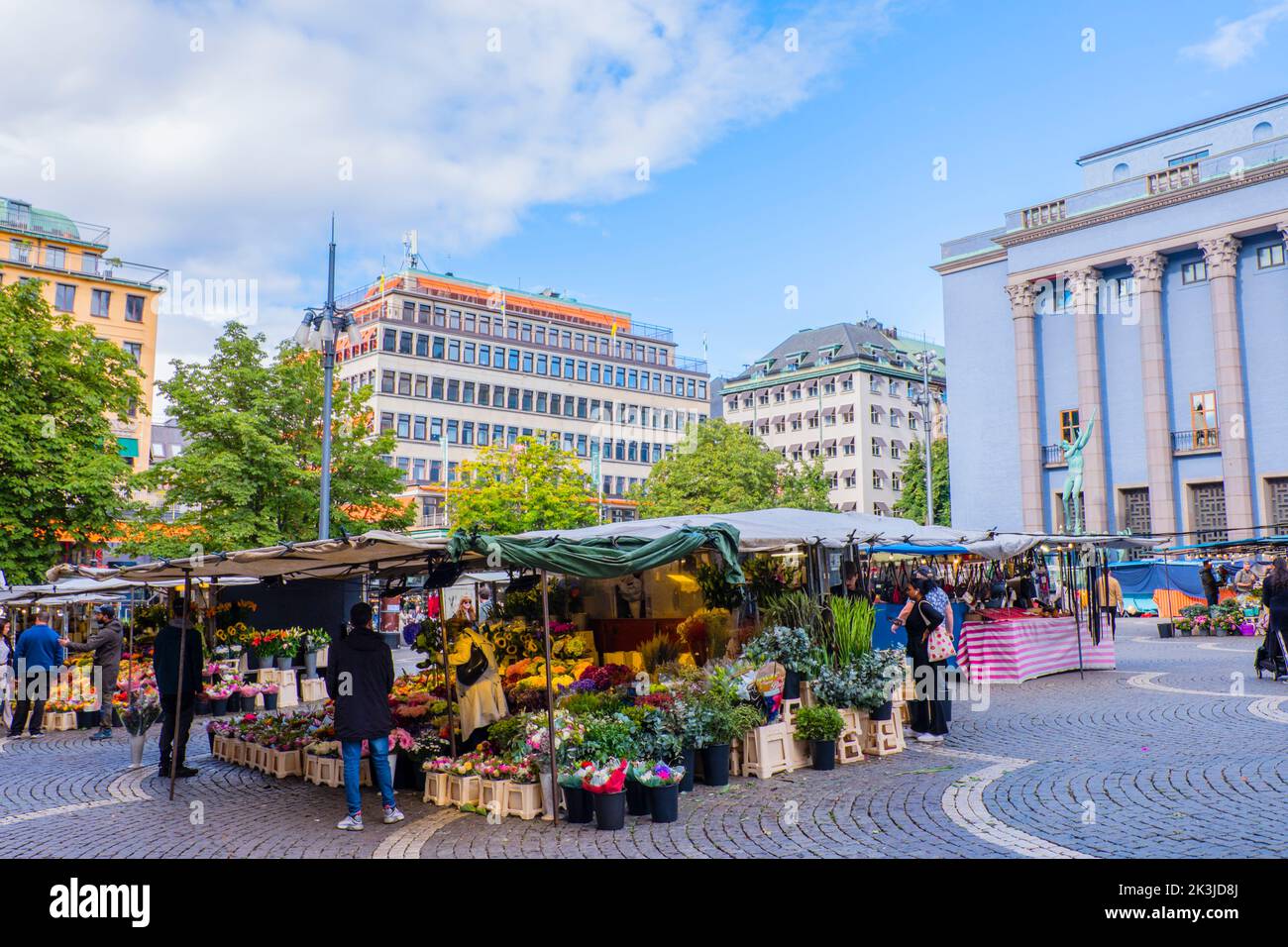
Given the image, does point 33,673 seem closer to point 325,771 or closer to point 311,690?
point 311,690

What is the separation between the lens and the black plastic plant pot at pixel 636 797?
9.16 metres

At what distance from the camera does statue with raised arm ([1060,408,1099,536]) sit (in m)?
46.4

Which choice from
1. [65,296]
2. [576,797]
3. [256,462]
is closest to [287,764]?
[576,797]

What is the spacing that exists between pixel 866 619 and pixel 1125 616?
2904 centimetres

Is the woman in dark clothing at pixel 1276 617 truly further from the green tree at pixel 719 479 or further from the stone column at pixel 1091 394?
the green tree at pixel 719 479

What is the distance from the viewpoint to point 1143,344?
157 feet

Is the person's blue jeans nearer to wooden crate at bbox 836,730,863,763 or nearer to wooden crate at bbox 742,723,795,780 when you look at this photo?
wooden crate at bbox 742,723,795,780

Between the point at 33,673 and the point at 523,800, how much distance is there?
1026cm

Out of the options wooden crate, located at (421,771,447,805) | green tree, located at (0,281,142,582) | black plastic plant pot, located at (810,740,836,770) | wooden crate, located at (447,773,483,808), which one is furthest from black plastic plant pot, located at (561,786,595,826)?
green tree, located at (0,281,142,582)

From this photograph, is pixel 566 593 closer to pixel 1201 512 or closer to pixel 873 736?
pixel 873 736

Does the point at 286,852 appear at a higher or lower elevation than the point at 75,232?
lower

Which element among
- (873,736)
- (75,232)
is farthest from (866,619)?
(75,232)

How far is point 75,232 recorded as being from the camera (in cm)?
6278

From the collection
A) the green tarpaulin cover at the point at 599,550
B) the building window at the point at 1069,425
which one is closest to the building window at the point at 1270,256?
the building window at the point at 1069,425
